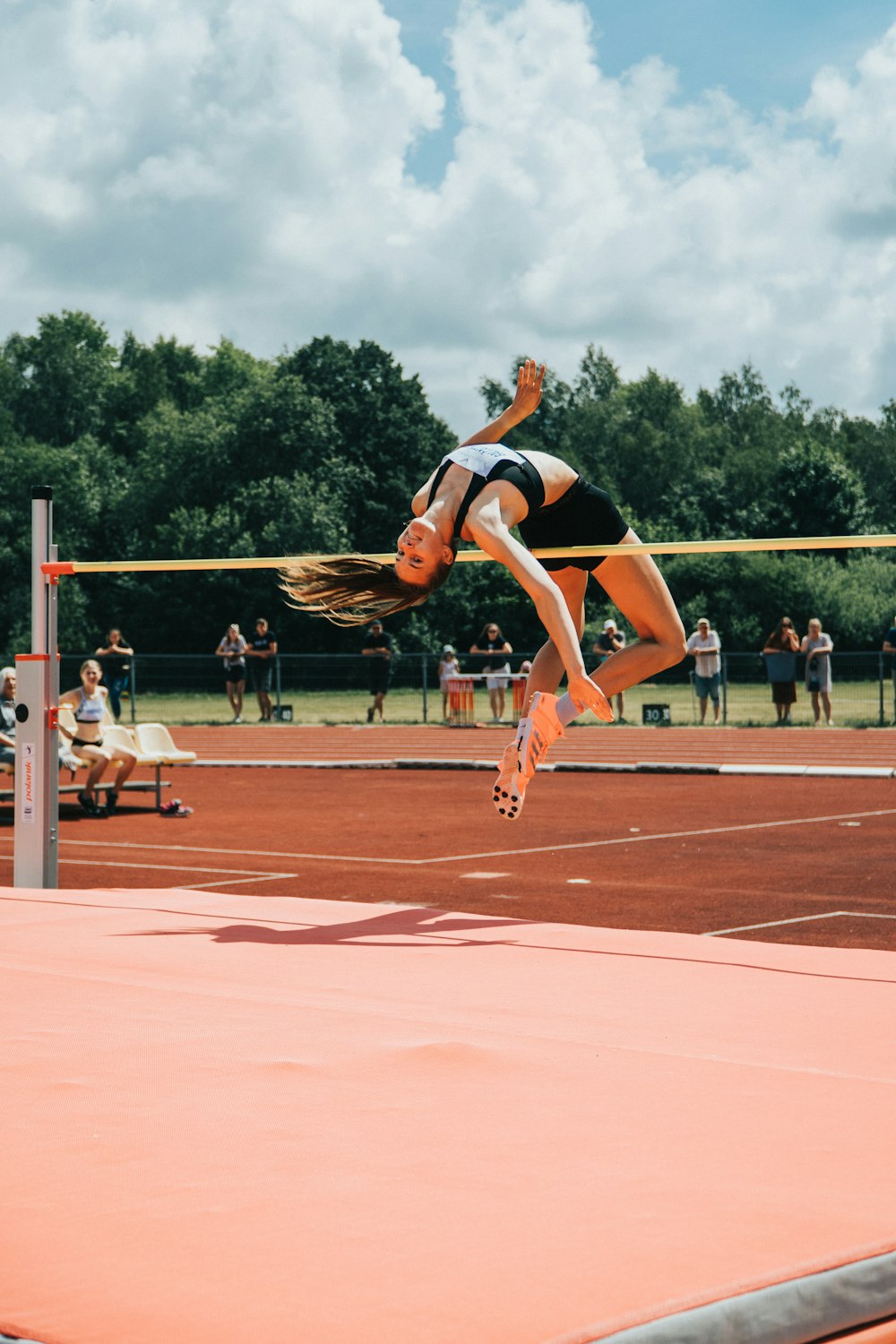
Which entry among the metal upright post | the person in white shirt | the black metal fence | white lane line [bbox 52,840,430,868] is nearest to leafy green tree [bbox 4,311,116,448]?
the black metal fence

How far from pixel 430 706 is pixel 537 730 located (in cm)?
2305

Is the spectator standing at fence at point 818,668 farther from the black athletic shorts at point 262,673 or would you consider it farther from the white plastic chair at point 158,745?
the white plastic chair at point 158,745

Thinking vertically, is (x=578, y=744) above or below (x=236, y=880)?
above

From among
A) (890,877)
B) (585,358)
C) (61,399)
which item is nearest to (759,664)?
(890,877)

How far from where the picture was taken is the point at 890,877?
8.70 metres

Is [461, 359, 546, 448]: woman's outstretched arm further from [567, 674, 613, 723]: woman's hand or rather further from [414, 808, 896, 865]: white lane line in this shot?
[414, 808, 896, 865]: white lane line

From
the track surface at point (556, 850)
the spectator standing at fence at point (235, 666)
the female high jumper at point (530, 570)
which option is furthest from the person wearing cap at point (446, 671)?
the female high jumper at point (530, 570)

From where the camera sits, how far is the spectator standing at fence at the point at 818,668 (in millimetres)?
23734

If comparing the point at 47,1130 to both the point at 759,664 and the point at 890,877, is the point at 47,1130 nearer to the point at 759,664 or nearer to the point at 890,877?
the point at 890,877

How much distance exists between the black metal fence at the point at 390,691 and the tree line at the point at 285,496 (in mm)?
16605

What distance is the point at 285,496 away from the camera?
51000 mm

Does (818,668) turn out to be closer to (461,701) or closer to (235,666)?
(461,701)

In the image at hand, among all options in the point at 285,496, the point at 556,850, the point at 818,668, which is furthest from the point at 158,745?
the point at 285,496

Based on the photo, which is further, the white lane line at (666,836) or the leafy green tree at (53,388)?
the leafy green tree at (53,388)
